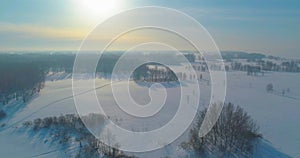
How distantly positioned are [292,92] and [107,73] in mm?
20313

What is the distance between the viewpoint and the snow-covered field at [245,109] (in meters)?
11.2

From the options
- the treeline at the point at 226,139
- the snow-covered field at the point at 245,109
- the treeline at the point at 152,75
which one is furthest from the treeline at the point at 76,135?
the treeline at the point at 152,75

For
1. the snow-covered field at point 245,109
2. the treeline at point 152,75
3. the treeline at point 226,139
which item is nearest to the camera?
the treeline at point 226,139

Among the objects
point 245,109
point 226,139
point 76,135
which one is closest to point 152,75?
point 245,109

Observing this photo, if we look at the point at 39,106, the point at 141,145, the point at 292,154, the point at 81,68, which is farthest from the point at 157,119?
the point at 81,68

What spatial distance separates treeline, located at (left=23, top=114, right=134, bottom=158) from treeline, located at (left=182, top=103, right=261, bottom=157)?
2331 millimetres

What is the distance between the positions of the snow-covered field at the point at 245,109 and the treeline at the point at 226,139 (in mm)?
830

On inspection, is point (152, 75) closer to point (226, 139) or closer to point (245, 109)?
point (245, 109)

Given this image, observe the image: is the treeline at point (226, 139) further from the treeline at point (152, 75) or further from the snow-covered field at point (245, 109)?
the treeline at point (152, 75)

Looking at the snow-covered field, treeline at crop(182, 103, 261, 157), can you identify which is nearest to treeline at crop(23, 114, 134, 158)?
the snow-covered field

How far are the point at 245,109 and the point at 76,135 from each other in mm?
11013

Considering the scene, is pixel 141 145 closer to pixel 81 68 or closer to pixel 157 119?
pixel 157 119

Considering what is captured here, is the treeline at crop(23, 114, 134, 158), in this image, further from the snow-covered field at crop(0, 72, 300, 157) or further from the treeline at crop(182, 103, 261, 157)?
the treeline at crop(182, 103, 261, 157)

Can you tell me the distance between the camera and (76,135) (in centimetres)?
1170
